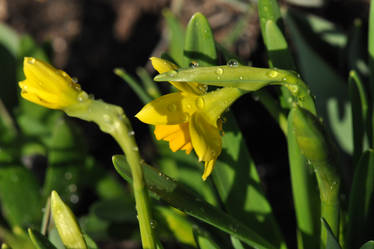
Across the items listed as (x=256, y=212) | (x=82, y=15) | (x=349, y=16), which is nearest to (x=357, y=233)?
(x=256, y=212)

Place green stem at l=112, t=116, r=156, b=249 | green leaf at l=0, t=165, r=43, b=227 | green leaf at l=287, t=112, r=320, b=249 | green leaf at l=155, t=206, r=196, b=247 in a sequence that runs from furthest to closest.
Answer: green leaf at l=0, t=165, r=43, b=227
green leaf at l=155, t=206, r=196, b=247
green leaf at l=287, t=112, r=320, b=249
green stem at l=112, t=116, r=156, b=249

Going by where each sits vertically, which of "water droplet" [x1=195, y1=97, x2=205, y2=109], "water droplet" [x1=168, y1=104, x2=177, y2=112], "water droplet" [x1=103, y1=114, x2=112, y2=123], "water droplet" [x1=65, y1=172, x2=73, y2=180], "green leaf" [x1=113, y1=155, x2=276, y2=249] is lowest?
"water droplet" [x1=65, y1=172, x2=73, y2=180]

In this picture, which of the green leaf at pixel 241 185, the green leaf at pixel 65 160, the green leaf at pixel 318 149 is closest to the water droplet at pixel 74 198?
the green leaf at pixel 65 160

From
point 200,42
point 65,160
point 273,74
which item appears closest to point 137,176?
point 273,74

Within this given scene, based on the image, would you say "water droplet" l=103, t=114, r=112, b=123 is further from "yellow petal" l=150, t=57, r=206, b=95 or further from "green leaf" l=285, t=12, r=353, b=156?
"green leaf" l=285, t=12, r=353, b=156

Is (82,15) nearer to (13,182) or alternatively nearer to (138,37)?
(138,37)

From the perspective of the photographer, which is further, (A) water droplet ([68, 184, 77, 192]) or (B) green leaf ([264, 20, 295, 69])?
(A) water droplet ([68, 184, 77, 192])

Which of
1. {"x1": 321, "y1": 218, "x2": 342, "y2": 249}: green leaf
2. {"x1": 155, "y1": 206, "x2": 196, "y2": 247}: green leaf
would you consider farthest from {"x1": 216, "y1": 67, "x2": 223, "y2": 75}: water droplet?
{"x1": 155, "y1": 206, "x2": 196, "y2": 247}: green leaf
